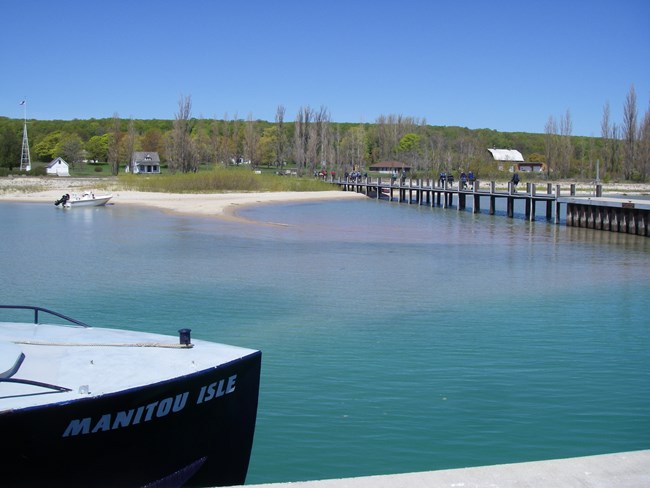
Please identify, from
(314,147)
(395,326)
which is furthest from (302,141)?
(395,326)

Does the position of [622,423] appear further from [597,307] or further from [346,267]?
[346,267]

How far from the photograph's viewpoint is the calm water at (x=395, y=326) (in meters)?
9.24

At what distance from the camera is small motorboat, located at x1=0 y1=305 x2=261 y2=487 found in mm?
5660

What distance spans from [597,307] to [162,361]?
13.3 m

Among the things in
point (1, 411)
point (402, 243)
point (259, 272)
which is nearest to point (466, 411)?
point (1, 411)

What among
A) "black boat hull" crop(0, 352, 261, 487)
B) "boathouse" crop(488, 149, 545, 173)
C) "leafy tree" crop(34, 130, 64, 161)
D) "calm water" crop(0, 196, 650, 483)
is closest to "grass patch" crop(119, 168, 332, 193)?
"calm water" crop(0, 196, 650, 483)

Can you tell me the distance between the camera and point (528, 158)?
156625mm

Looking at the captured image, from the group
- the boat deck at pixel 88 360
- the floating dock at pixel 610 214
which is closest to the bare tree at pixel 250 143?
the floating dock at pixel 610 214

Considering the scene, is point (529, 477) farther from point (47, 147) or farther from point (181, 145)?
point (47, 147)

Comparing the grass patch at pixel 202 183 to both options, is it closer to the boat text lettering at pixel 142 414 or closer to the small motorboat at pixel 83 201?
the small motorboat at pixel 83 201

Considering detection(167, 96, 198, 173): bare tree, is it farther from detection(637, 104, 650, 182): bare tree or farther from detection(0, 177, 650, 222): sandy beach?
detection(637, 104, 650, 182): bare tree

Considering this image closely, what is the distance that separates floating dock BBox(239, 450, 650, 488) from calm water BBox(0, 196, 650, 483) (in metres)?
2.63

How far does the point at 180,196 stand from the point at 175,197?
1179mm

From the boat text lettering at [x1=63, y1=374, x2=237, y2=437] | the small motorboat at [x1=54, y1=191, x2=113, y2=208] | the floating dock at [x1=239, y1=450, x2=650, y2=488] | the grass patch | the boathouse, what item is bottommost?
the floating dock at [x1=239, y1=450, x2=650, y2=488]
